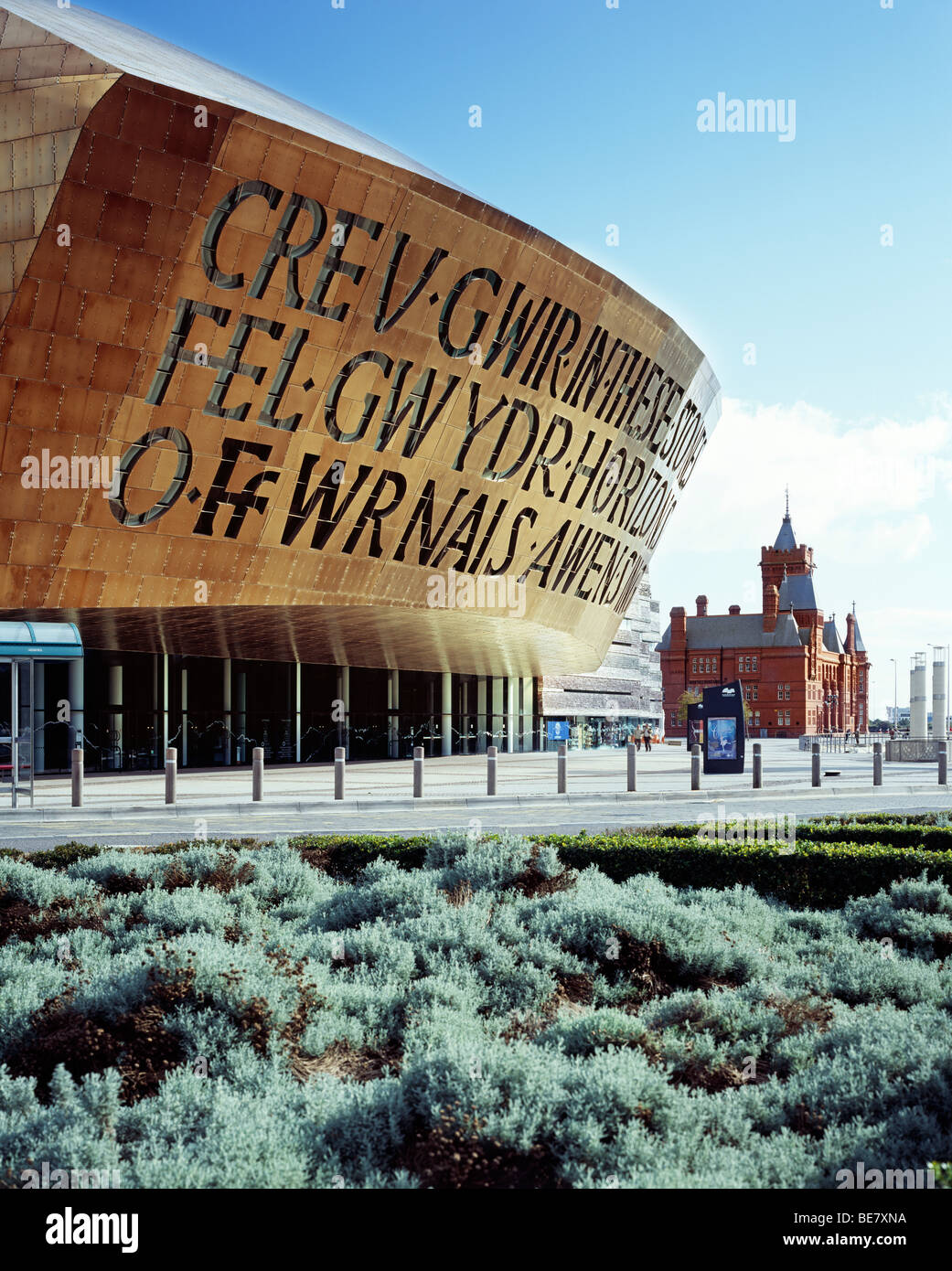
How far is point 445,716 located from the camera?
4653cm

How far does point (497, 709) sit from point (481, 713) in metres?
1.66

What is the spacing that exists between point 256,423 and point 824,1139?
19070 millimetres

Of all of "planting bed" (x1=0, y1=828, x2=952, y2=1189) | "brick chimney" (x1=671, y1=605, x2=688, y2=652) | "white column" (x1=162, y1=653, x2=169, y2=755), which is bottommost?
"planting bed" (x1=0, y1=828, x2=952, y2=1189)

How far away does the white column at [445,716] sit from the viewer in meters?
46.3

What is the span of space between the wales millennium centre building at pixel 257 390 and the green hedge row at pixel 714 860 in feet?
35.4

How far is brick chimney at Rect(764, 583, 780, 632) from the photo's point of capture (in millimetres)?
119875

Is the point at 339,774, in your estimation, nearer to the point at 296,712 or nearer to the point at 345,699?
the point at 296,712

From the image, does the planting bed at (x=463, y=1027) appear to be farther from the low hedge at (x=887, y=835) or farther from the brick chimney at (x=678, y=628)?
the brick chimney at (x=678, y=628)

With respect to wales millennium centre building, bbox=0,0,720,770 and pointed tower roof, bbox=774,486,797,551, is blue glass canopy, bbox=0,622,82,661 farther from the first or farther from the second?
pointed tower roof, bbox=774,486,797,551

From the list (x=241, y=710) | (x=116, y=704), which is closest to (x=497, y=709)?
(x=241, y=710)

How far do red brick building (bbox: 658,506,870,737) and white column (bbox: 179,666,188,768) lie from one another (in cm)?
8220

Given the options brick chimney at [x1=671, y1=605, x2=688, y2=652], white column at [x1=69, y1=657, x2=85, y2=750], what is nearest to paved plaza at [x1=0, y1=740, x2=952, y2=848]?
white column at [x1=69, y1=657, x2=85, y2=750]
